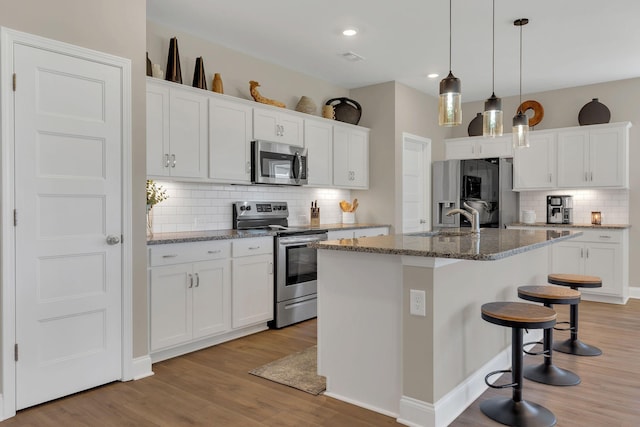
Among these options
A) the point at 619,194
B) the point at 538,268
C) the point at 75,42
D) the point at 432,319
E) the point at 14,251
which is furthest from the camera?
the point at 619,194

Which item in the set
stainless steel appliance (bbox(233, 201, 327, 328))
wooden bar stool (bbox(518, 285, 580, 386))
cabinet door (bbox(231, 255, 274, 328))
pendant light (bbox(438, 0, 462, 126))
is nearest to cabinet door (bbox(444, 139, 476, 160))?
stainless steel appliance (bbox(233, 201, 327, 328))

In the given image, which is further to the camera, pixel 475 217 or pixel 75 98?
pixel 475 217

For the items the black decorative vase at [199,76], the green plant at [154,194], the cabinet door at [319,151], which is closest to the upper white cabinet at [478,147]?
the cabinet door at [319,151]

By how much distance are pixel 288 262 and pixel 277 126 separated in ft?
4.75

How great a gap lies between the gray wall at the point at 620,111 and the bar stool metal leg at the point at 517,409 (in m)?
4.21

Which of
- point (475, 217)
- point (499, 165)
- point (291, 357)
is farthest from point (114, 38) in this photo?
point (499, 165)

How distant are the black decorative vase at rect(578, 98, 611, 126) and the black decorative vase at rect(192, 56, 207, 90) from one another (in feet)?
15.7

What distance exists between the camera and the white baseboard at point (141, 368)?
307 centimetres

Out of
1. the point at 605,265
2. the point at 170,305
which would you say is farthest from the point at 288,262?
the point at 605,265

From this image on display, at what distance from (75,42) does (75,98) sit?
0.34 m

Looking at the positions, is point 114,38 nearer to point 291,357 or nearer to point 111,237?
point 111,237

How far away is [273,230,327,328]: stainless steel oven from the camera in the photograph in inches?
168

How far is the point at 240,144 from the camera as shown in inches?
171

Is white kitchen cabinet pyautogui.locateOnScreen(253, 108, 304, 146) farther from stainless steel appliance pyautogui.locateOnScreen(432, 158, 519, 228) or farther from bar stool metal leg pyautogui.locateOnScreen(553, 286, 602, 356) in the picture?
bar stool metal leg pyautogui.locateOnScreen(553, 286, 602, 356)
